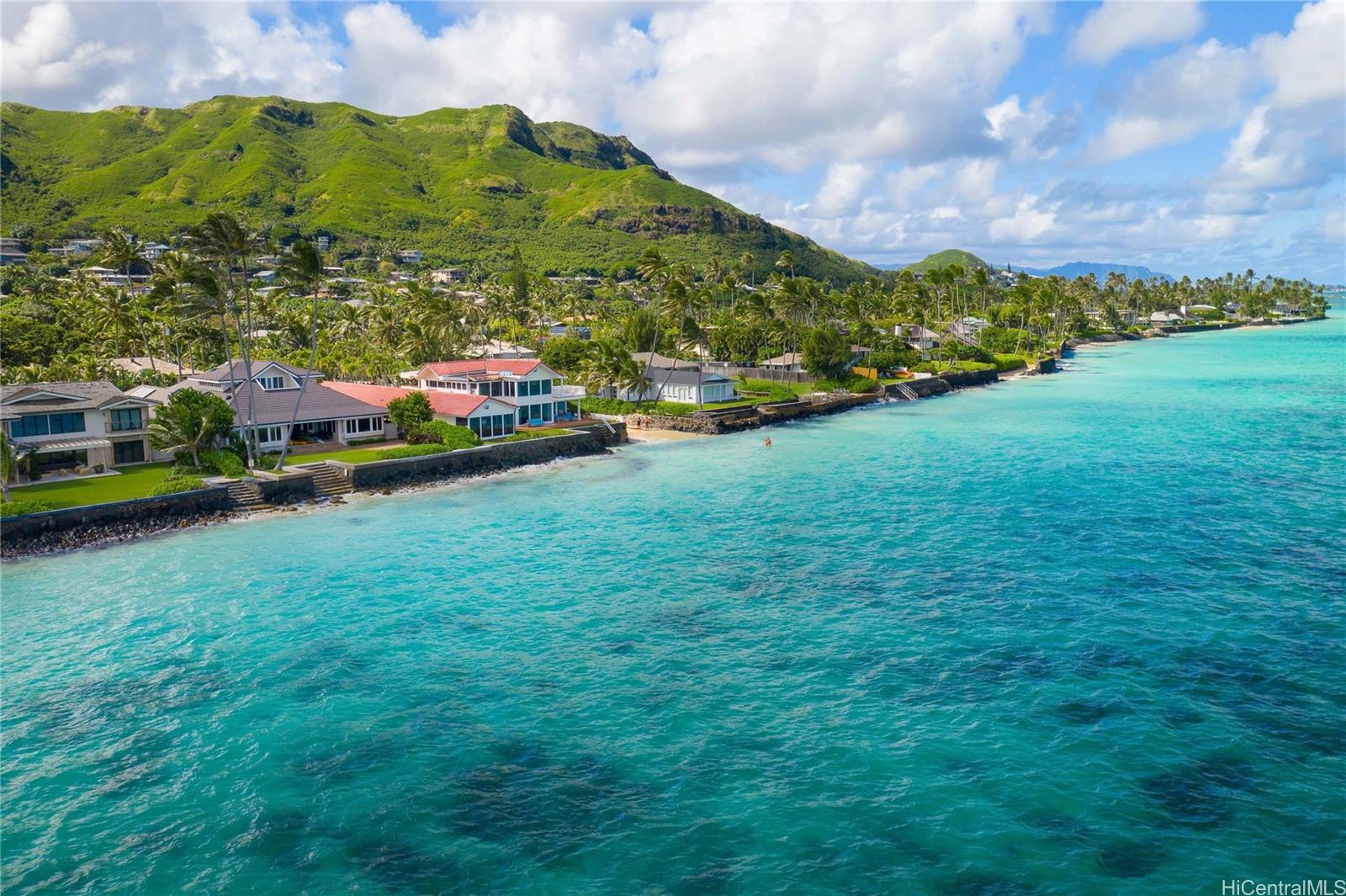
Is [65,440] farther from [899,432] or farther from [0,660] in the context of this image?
[899,432]

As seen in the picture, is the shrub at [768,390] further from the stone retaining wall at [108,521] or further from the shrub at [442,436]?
the stone retaining wall at [108,521]

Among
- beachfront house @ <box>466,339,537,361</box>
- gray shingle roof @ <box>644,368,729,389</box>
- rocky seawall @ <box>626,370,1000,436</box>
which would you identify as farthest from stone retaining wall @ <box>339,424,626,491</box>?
beachfront house @ <box>466,339,537,361</box>

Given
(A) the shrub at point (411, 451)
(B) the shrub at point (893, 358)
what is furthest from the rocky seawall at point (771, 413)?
(A) the shrub at point (411, 451)

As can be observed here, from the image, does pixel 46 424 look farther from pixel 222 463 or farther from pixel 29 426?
pixel 222 463

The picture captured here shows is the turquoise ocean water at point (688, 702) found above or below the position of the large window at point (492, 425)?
below

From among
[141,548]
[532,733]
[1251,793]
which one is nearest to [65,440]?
[141,548]

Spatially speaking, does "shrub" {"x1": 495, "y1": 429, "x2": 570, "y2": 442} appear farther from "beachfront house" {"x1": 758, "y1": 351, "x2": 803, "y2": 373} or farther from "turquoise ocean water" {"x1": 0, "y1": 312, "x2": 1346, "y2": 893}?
"beachfront house" {"x1": 758, "y1": 351, "x2": 803, "y2": 373}
